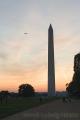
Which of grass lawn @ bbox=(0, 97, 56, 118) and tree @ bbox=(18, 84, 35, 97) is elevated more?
tree @ bbox=(18, 84, 35, 97)

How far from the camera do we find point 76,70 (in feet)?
188

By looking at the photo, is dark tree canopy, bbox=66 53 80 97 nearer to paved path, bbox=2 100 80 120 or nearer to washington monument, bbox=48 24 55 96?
paved path, bbox=2 100 80 120

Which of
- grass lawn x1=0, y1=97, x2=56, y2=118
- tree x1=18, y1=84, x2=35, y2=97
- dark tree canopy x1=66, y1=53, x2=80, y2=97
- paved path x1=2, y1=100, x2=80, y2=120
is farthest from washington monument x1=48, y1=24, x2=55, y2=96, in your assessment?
tree x1=18, y1=84, x2=35, y2=97

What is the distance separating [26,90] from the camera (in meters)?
176

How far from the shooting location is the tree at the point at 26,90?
173 m

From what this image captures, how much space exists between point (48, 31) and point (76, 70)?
158ft

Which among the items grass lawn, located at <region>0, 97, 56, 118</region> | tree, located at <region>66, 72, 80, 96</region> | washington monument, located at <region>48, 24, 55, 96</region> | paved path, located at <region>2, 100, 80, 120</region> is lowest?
paved path, located at <region>2, 100, 80, 120</region>

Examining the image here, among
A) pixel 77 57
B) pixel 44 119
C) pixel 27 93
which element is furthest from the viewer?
pixel 27 93

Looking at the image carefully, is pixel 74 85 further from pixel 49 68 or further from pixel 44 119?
pixel 49 68

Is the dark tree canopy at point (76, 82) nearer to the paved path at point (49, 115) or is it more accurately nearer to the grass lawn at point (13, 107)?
the grass lawn at point (13, 107)

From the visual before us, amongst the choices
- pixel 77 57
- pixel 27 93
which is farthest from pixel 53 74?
pixel 27 93

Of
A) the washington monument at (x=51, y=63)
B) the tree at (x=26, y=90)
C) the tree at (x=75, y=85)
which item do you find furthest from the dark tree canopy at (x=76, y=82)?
the tree at (x=26, y=90)

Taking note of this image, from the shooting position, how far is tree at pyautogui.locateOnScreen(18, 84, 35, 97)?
173 metres

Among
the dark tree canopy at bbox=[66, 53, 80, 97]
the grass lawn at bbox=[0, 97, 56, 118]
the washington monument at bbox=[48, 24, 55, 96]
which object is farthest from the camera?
the washington monument at bbox=[48, 24, 55, 96]
